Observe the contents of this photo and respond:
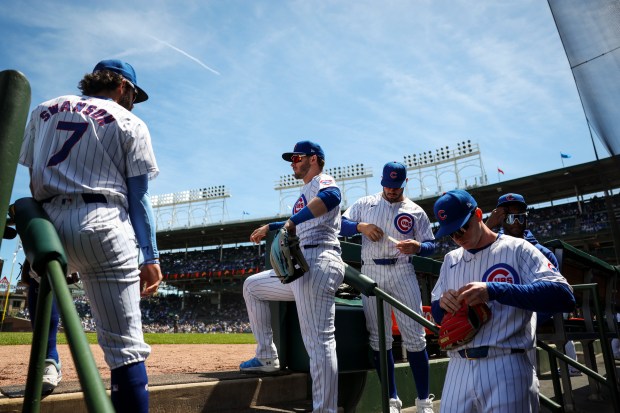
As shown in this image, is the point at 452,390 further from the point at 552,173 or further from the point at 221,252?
the point at 221,252

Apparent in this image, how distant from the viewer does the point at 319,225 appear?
2838mm

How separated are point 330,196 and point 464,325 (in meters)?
1.14

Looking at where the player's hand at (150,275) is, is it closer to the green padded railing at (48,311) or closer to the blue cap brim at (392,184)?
the green padded railing at (48,311)

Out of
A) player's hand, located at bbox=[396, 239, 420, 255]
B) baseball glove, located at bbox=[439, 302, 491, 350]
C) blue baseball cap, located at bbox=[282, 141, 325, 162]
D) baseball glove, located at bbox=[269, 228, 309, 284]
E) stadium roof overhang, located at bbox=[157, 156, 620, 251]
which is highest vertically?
stadium roof overhang, located at bbox=[157, 156, 620, 251]

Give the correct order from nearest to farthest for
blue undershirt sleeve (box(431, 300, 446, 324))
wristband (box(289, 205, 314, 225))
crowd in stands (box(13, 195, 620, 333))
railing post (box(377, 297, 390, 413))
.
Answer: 1. blue undershirt sleeve (box(431, 300, 446, 324))
2. railing post (box(377, 297, 390, 413))
3. wristband (box(289, 205, 314, 225))
4. crowd in stands (box(13, 195, 620, 333))

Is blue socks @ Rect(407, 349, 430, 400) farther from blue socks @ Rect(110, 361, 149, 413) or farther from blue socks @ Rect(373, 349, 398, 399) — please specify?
blue socks @ Rect(110, 361, 149, 413)

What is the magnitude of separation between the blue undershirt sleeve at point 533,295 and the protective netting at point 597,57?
55 centimetres

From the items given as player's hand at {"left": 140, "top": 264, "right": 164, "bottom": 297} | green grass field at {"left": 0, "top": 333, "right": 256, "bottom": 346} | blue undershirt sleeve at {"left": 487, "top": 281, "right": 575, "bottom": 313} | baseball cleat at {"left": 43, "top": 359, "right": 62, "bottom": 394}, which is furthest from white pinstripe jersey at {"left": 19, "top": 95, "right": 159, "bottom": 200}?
green grass field at {"left": 0, "top": 333, "right": 256, "bottom": 346}

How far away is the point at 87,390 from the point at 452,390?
5.14 ft

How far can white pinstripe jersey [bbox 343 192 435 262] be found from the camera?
341 centimetres

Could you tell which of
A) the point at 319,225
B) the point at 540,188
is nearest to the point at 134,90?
the point at 319,225

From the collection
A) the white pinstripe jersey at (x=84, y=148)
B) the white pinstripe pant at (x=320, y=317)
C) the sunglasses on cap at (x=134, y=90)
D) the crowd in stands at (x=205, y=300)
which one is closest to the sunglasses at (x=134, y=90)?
the sunglasses on cap at (x=134, y=90)

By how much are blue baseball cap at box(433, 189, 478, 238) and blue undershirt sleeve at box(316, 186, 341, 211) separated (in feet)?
2.62

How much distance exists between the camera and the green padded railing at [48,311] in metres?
0.87
